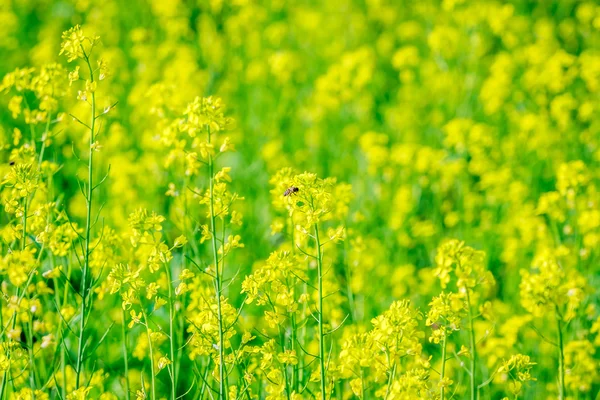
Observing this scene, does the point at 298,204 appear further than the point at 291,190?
Yes

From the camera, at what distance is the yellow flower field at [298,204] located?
8.11ft

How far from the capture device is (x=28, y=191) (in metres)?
2.49

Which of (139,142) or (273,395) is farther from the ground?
(139,142)

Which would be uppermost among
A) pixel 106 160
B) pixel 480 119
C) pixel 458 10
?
pixel 458 10

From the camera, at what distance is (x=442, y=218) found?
5.02 meters

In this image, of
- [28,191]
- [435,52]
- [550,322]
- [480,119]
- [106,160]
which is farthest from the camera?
[435,52]

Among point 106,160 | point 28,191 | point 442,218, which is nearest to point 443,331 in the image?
point 28,191

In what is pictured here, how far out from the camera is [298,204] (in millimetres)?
3789

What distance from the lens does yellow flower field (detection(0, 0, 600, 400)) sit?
8.11ft

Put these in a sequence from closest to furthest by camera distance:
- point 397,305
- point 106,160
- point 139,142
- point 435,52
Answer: point 397,305, point 106,160, point 139,142, point 435,52

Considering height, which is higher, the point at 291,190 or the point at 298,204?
the point at 298,204

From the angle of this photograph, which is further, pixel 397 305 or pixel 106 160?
pixel 106 160

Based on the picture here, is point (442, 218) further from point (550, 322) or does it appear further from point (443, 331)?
point (443, 331)

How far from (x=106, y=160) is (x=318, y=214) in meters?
2.98
